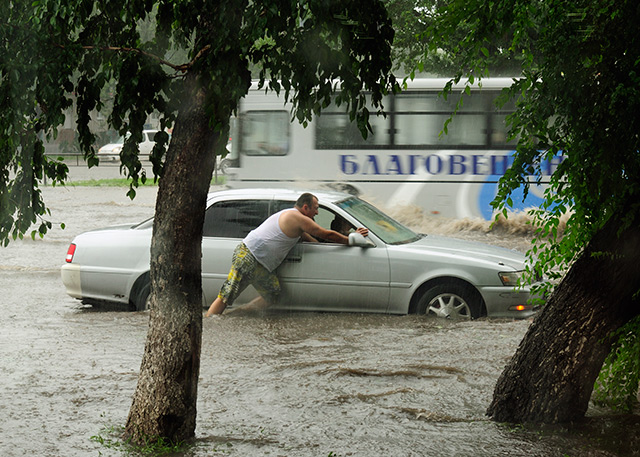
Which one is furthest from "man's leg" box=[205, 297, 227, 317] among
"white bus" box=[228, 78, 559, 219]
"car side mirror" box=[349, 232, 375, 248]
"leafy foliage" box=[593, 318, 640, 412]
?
"white bus" box=[228, 78, 559, 219]

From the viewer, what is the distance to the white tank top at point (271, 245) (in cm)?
905

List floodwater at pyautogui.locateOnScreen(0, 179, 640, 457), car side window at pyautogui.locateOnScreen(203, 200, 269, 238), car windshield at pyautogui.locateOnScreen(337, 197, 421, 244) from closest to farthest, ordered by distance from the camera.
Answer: floodwater at pyautogui.locateOnScreen(0, 179, 640, 457)
car windshield at pyautogui.locateOnScreen(337, 197, 421, 244)
car side window at pyautogui.locateOnScreen(203, 200, 269, 238)

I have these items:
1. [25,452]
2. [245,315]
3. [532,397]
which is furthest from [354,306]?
[25,452]

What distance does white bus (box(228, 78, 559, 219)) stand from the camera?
50.3 ft

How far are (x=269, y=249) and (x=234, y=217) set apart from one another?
0.83 m

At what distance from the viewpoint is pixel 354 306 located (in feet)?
30.1

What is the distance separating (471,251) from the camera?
30.4ft

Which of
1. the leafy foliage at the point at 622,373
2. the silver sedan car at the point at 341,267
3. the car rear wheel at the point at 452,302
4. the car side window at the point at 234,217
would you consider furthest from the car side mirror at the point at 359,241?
the leafy foliage at the point at 622,373

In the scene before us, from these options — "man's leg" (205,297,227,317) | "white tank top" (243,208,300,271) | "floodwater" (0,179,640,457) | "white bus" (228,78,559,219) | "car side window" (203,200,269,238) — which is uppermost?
"white bus" (228,78,559,219)

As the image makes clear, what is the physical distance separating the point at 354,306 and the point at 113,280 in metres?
2.70

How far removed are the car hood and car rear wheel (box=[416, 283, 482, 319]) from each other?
0.36 m

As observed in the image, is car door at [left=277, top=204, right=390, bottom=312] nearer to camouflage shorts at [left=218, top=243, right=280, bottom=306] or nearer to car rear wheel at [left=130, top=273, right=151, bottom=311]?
camouflage shorts at [left=218, top=243, right=280, bottom=306]

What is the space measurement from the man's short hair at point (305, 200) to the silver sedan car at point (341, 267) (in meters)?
0.21

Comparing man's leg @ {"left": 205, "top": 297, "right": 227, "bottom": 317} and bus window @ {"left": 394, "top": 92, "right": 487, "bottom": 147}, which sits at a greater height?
bus window @ {"left": 394, "top": 92, "right": 487, "bottom": 147}
